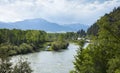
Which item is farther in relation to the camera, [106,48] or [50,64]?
[50,64]

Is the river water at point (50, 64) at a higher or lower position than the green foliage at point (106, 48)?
lower

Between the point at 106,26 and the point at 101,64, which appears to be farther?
the point at 101,64

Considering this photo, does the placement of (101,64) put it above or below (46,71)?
above

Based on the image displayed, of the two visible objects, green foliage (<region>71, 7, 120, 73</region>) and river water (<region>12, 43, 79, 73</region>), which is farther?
river water (<region>12, 43, 79, 73</region>)

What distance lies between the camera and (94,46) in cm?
3375

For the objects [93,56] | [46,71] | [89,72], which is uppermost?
[93,56]

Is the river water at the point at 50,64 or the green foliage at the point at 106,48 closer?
the green foliage at the point at 106,48

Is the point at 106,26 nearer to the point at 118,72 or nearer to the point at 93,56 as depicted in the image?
the point at 118,72

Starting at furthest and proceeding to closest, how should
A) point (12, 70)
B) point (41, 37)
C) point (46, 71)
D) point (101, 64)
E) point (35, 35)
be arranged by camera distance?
point (41, 37) < point (35, 35) < point (46, 71) < point (101, 64) < point (12, 70)

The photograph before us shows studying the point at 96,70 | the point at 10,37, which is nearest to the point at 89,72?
the point at 96,70

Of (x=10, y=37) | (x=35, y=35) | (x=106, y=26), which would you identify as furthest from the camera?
(x=35, y=35)

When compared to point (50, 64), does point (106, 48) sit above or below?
above

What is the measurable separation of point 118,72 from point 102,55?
33.4 feet

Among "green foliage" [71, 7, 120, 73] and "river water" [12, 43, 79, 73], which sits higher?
"green foliage" [71, 7, 120, 73]
